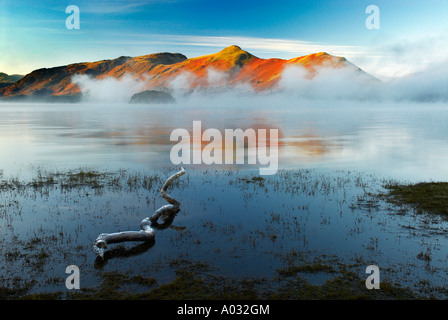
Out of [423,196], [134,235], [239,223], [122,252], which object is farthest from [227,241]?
[423,196]

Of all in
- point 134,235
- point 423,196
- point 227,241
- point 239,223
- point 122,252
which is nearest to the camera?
point 122,252

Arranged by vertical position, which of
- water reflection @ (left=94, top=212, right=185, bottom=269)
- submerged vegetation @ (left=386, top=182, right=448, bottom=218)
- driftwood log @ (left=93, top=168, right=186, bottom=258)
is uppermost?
submerged vegetation @ (left=386, top=182, right=448, bottom=218)

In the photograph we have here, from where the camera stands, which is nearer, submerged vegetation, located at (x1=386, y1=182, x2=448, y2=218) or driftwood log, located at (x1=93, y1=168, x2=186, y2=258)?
driftwood log, located at (x1=93, y1=168, x2=186, y2=258)

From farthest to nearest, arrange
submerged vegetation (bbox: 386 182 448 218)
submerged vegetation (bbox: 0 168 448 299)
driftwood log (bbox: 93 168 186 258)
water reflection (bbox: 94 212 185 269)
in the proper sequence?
submerged vegetation (bbox: 386 182 448 218) < driftwood log (bbox: 93 168 186 258) < water reflection (bbox: 94 212 185 269) < submerged vegetation (bbox: 0 168 448 299)

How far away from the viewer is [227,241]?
44.1 feet

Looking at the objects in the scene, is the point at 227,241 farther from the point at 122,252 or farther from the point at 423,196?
the point at 423,196

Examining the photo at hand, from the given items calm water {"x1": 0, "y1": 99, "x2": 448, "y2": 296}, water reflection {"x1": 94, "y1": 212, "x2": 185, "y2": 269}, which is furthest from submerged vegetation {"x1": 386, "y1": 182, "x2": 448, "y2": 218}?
water reflection {"x1": 94, "y1": 212, "x2": 185, "y2": 269}

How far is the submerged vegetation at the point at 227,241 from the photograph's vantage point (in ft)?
32.8

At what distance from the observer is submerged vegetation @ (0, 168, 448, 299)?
10.0 m

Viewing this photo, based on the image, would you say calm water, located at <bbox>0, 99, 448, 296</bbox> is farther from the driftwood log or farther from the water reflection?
the driftwood log

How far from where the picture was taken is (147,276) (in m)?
10.7
